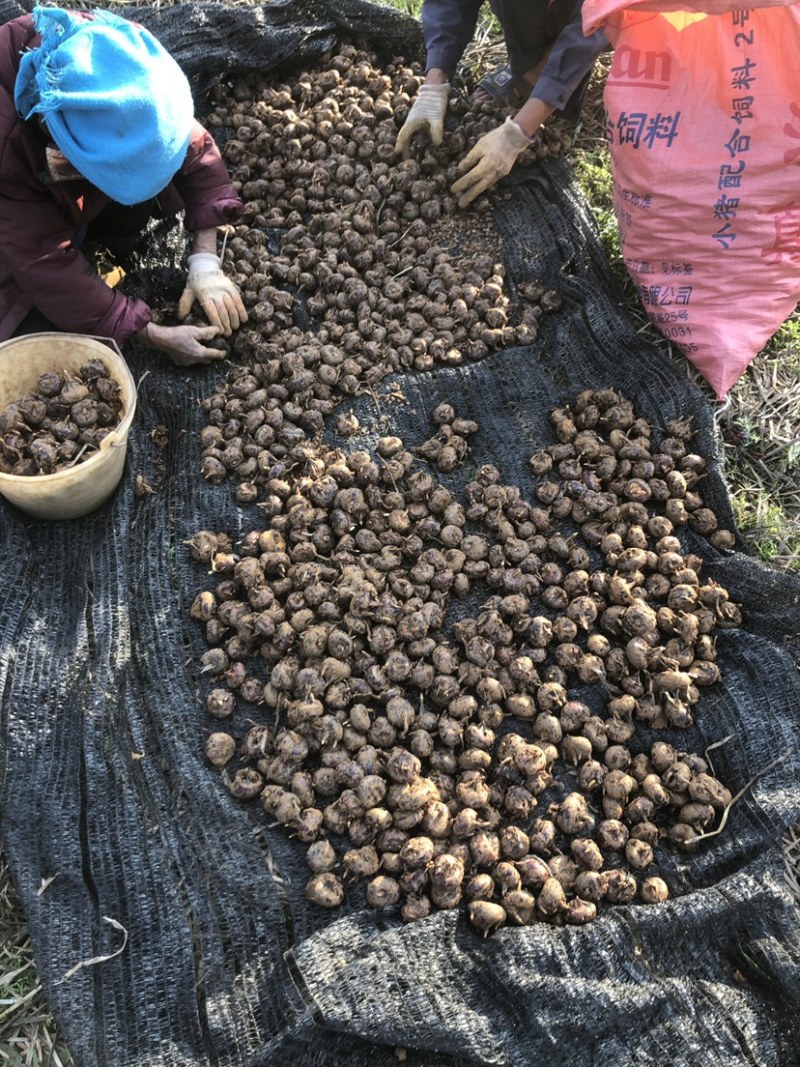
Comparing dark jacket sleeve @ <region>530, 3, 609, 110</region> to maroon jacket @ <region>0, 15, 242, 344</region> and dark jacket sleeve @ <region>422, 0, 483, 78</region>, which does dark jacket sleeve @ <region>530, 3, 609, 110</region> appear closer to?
dark jacket sleeve @ <region>422, 0, 483, 78</region>

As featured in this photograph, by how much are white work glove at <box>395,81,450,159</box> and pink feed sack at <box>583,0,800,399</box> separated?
0.90 metres

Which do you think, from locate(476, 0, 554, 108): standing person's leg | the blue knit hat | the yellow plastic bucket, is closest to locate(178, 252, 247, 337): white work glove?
the yellow plastic bucket

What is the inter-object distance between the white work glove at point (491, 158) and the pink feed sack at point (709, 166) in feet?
1.59

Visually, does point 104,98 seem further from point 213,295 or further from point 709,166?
point 709,166

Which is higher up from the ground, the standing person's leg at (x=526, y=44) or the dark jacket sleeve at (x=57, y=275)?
the standing person's leg at (x=526, y=44)

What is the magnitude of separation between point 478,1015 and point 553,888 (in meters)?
0.37

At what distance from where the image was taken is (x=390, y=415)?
2.93 metres

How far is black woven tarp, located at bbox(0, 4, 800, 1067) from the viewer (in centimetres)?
184

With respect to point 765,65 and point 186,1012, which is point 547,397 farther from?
point 186,1012

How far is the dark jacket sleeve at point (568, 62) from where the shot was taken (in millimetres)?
3146

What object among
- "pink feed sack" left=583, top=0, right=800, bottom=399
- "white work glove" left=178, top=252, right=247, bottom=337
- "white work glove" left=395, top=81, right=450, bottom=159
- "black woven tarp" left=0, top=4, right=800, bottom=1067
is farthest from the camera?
"white work glove" left=395, top=81, right=450, bottom=159

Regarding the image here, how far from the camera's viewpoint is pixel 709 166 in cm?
278

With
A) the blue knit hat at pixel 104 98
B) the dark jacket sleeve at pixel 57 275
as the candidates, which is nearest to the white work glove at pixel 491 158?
the blue knit hat at pixel 104 98

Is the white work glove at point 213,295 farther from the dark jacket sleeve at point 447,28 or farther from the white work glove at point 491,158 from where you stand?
the dark jacket sleeve at point 447,28
